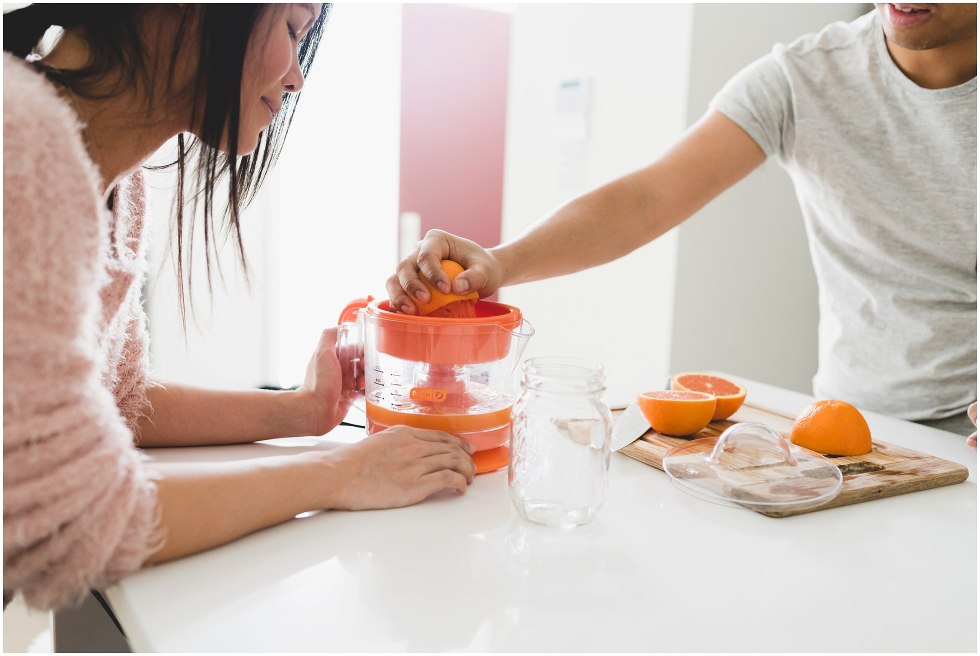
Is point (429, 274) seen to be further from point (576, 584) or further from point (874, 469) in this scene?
point (874, 469)

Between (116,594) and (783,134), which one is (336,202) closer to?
(783,134)

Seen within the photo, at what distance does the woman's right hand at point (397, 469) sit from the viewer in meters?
0.75

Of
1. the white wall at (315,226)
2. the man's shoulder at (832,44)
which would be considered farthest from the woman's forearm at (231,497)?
the white wall at (315,226)

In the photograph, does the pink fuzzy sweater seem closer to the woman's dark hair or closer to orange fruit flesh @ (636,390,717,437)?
the woman's dark hair

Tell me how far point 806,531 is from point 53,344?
0.67 metres

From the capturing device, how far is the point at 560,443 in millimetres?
799

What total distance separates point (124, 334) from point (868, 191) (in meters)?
1.20

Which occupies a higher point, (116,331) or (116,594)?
(116,331)

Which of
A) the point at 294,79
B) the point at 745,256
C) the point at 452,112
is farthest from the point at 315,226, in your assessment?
the point at 294,79

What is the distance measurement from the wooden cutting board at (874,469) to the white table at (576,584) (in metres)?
0.02

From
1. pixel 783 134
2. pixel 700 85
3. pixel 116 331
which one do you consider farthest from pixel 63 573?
pixel 700 85

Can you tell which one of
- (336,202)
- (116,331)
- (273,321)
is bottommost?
(273,321)

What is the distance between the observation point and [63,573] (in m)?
0.57

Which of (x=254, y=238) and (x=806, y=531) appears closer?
(x=806, y=531)
